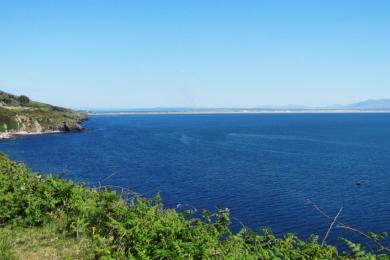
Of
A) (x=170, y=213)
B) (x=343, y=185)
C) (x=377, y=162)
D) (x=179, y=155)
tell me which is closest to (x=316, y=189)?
(x=343, y=185)

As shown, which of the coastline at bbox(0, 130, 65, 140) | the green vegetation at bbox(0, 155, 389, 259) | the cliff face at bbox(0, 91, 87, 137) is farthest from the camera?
the cliff face at bbox(0, 91, 87, 137)

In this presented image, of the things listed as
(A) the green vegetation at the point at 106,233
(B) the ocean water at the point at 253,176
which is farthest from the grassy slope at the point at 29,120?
(A) the green vegetation at the point at 106,233

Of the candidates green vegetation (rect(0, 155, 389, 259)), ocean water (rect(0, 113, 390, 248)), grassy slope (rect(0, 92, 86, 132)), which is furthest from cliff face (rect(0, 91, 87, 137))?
green vegetation (rect(0, 155, 389, 259))

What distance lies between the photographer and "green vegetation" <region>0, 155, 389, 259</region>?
9375 mm

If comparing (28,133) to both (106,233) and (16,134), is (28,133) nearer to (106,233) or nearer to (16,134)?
(16,134)

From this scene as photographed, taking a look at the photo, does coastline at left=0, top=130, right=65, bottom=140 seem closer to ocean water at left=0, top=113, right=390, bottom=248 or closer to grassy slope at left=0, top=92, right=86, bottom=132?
grassy slope at left=0, top=92, right=86, bottom=132

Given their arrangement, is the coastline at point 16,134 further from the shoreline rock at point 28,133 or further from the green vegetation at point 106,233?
the green vegetation at point 106,233

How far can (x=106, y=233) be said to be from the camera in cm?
1121

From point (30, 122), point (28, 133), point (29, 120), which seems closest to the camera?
point (28, 133)

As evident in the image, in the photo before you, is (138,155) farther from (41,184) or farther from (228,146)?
(41,184)

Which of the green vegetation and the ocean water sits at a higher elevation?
the green vegetation

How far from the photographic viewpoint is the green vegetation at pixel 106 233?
9375 mm

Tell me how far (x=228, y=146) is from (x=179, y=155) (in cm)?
2436

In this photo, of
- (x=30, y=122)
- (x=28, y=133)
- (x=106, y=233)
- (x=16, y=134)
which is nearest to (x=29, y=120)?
(x=30, y=122)
